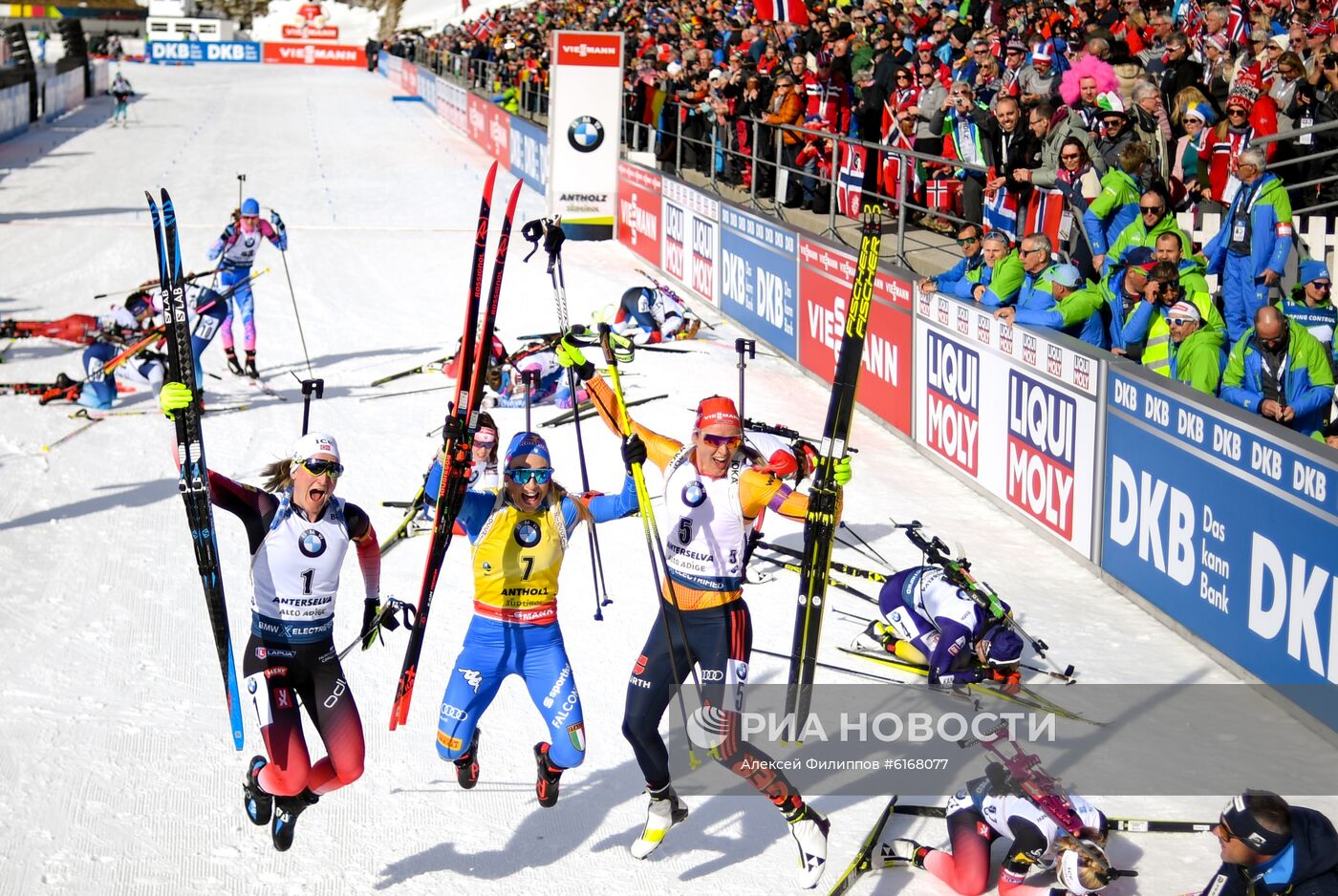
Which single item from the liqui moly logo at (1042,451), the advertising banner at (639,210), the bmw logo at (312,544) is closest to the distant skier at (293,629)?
the bmw logo at (312,544)

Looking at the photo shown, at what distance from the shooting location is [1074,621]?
10406mm

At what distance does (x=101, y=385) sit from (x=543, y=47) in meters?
26.0

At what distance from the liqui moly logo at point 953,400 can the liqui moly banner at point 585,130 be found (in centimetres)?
1389

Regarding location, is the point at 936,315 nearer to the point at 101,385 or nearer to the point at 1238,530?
the point at 1238,530

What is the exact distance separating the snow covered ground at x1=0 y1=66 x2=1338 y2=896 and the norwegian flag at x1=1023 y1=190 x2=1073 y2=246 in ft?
8.19

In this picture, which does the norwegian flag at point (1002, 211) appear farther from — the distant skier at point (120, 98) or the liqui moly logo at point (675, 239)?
the distant skier at point (120, 98)

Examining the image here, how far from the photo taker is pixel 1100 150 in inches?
507

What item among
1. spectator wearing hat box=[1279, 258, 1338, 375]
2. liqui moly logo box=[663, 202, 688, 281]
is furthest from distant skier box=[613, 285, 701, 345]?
spectator wearing hat box=[1279, 258, 1338, 375]

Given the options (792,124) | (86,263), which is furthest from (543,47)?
(792,124)

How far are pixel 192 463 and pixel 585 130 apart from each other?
20.9 m

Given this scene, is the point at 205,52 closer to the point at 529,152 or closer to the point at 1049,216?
the point at 529,152

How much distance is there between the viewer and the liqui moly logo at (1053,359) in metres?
11.7

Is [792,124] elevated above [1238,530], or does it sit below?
above

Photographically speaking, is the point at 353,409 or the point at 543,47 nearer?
the point at 353,409
